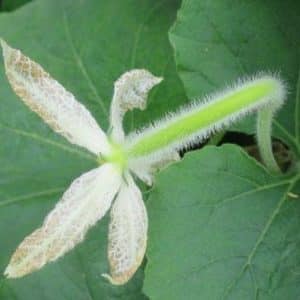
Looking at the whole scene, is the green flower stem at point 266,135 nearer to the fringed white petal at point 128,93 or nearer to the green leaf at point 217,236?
the green leaf at point 217,236

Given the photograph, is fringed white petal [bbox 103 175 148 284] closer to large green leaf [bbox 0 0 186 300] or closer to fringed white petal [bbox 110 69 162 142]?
fringed white petal [bbox 110 69 162 142]

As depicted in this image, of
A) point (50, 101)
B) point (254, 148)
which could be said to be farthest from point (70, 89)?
point (50, 101)

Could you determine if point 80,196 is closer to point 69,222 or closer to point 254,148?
point 69,222

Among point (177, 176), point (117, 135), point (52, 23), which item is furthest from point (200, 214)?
point (52, 23)

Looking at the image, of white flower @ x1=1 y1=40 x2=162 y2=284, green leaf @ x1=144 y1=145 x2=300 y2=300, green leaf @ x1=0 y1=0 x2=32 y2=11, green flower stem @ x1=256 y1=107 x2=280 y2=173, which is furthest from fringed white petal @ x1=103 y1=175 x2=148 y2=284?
green leaf @ x1=0 y1=0 x2=32 y2=11

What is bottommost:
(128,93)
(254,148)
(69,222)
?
(254,148)

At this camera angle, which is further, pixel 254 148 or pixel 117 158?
pixel 254 148

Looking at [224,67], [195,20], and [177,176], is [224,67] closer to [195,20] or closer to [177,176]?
[195,20]
